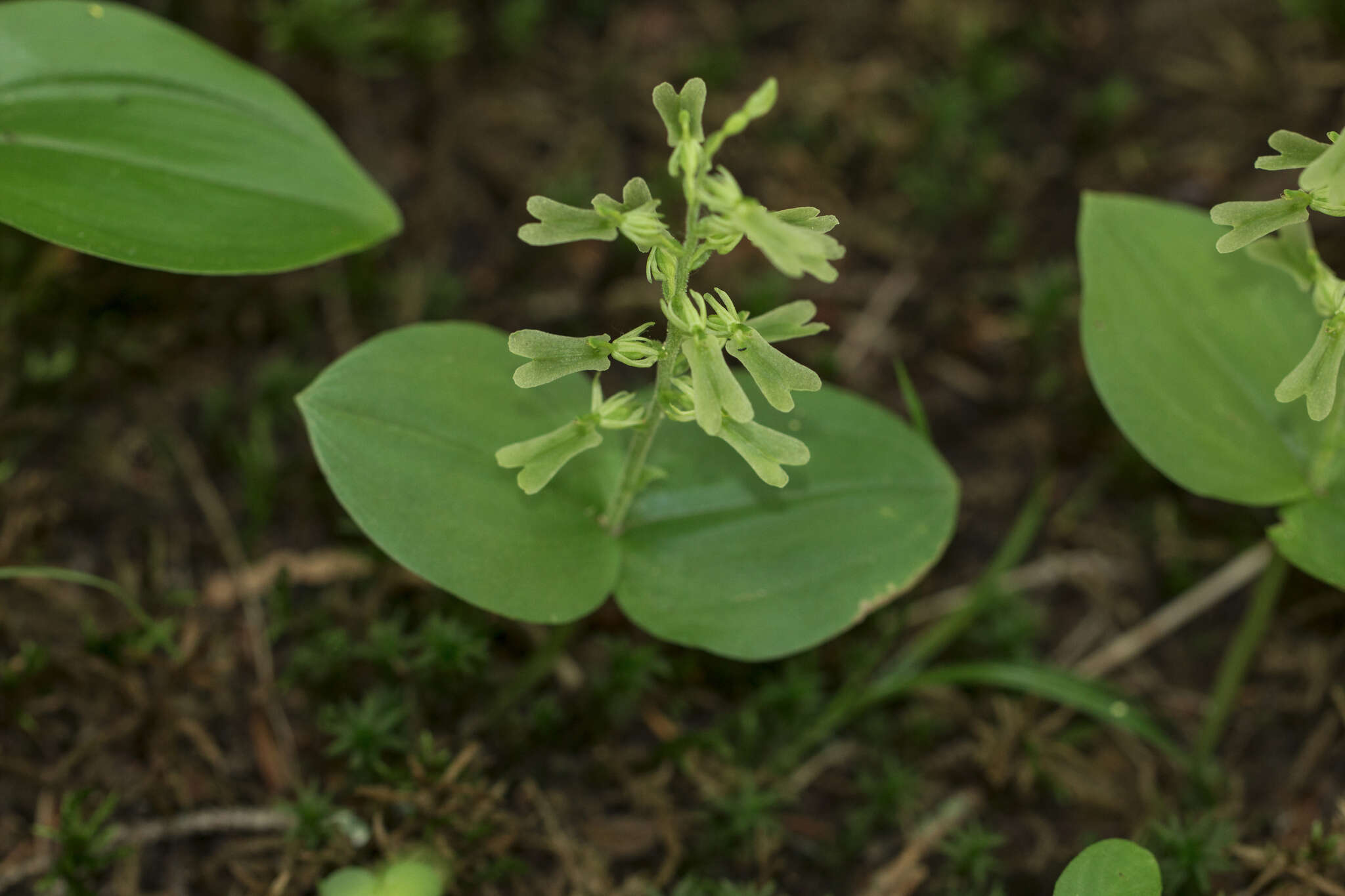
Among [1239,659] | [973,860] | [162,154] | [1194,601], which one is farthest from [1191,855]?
[162,154]

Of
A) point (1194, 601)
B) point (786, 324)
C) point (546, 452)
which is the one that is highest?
point (786, 324)

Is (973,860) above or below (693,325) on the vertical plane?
below

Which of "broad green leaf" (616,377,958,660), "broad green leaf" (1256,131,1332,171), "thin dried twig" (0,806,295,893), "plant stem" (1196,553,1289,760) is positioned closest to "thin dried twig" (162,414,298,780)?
"thin dried twig" (0,806,295,893)

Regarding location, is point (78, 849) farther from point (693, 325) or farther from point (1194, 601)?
point (1194, 601)

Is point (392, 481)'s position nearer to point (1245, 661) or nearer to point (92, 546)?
point (92, 546)

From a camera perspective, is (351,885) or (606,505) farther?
(606,505)

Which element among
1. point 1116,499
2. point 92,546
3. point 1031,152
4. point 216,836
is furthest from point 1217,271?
point 92,546
